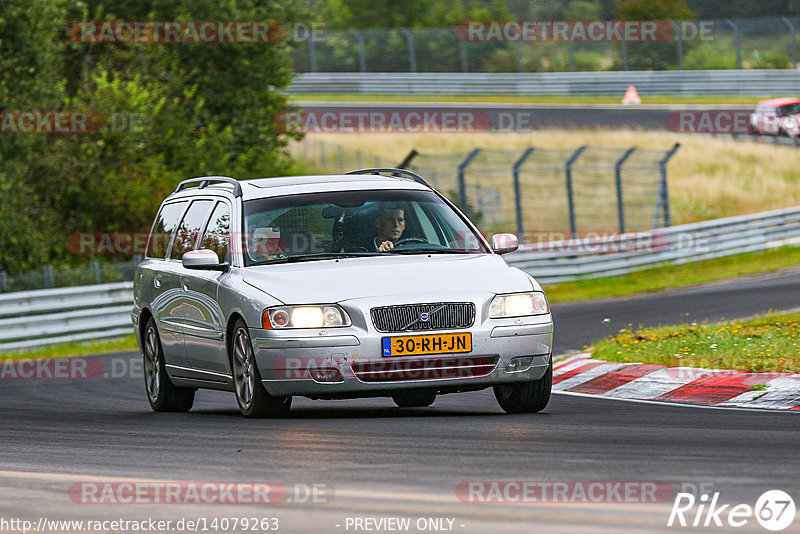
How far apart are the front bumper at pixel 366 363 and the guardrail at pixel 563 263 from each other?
14052 mm

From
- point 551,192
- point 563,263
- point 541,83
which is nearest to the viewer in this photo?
point 563,263

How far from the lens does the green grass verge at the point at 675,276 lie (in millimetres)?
27156

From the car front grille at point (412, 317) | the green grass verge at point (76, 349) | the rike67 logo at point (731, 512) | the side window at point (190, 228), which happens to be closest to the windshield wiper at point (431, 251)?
the car front grille at point (412, 317)

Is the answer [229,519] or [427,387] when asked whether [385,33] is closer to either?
[427,387]

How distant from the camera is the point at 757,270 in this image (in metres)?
28.3

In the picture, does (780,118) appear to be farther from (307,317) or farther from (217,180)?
(307,317)

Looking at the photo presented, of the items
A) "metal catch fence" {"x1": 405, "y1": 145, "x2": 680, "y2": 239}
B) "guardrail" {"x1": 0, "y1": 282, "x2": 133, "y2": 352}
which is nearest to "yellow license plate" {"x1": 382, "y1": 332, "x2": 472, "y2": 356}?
"guardrail" {"x1": 0, "y1": 282, "x2": 133, "y2": 352}

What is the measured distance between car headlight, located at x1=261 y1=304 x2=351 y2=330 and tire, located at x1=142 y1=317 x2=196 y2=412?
2.66 meters

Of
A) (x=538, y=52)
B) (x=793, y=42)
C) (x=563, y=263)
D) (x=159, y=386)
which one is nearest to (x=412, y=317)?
(x=159, y=386)

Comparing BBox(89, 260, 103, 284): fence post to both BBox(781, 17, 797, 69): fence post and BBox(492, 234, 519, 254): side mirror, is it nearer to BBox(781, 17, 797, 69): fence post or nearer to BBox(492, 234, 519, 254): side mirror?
BBox(492, 234, 519, 254): side mirror

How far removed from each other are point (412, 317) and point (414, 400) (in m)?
2.30

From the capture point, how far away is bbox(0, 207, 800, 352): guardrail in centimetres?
2270

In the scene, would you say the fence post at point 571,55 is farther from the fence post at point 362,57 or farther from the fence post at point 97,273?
the fence post at point 97,273

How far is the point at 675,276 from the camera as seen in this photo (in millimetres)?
28766
